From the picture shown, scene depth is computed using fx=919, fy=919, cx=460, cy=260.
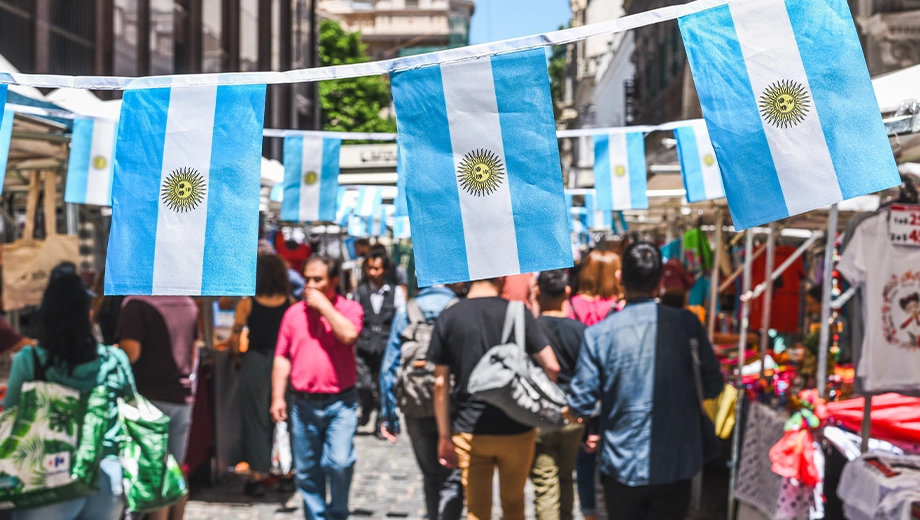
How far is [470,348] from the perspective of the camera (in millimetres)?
5016

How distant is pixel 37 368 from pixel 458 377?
83.9 inches

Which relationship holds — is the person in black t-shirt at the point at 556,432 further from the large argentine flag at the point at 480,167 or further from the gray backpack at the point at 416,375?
the large argentine flag at the point at 480,167

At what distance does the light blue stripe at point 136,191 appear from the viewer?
10.4 feet

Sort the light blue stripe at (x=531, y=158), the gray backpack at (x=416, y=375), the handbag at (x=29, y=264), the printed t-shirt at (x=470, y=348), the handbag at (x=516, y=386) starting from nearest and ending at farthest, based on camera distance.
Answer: the light blue stripe at (x=531, y=158), the handbag at (x=516, y=386), the printed t-shirt at (x=470, y=348), the gray backpack at (x=416, y=375), the handbag at (x=29, y=264)

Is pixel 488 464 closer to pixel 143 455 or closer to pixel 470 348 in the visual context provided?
pixel 470 348

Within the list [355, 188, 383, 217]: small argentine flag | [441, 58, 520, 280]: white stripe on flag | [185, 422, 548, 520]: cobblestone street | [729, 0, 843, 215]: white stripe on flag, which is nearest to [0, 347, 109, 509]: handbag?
[441, 58, 520, 280]: white stripe on flag

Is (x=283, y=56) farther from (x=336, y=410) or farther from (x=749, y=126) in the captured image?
(x=749, y=126)

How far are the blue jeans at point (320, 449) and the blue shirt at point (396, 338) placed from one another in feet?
1.67

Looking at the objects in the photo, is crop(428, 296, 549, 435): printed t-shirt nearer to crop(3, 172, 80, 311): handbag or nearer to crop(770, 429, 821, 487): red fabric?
crop(770, 429, 821, 487): red fabric

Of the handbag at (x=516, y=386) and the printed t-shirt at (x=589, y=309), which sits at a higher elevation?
the printed t-shirt at (x=589, y=309)

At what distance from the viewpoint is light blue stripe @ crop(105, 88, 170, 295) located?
317 centimetres

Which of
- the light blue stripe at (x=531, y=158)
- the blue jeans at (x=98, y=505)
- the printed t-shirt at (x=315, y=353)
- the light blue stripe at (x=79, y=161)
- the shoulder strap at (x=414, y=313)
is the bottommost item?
the blue jeans at (x=98, y=505)

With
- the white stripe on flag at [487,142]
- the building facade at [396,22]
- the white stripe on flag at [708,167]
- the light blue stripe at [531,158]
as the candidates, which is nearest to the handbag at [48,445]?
the white stripe on flag at [487,142]

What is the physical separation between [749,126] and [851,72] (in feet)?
1.07
